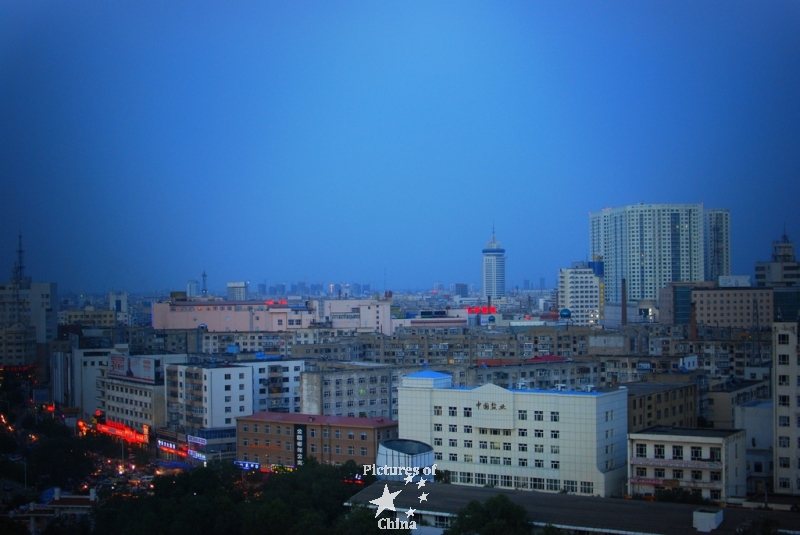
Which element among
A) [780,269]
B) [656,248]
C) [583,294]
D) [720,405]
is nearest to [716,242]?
[656,248]

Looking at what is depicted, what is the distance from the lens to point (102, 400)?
1573 centimetres

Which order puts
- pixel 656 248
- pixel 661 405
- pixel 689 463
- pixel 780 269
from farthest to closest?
1. pixel 656 248
2. pixel 780 269
3. pixel 661 405
4. pixel 689 463

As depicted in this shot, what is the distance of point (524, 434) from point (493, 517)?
2534 mm

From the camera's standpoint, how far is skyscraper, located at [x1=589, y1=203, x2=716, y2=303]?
3638cm

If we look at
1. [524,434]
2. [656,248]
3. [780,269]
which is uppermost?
[656,248]

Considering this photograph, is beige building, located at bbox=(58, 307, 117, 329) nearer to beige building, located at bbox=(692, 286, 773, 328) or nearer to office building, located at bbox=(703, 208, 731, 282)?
beige building, located at bbox=(692, 286, 773, 328)

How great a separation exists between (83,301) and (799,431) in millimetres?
20394

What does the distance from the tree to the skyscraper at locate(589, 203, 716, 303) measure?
3044 cm

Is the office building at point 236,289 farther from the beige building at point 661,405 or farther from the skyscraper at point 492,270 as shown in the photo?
the beige building at point 661,405

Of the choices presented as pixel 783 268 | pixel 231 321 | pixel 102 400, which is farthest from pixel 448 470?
pixel 231 321

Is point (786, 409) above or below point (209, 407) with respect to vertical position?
above

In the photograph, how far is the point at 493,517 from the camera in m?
6.67

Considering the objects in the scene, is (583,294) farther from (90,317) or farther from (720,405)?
(720,405)

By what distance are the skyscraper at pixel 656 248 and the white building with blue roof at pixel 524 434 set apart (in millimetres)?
27802
